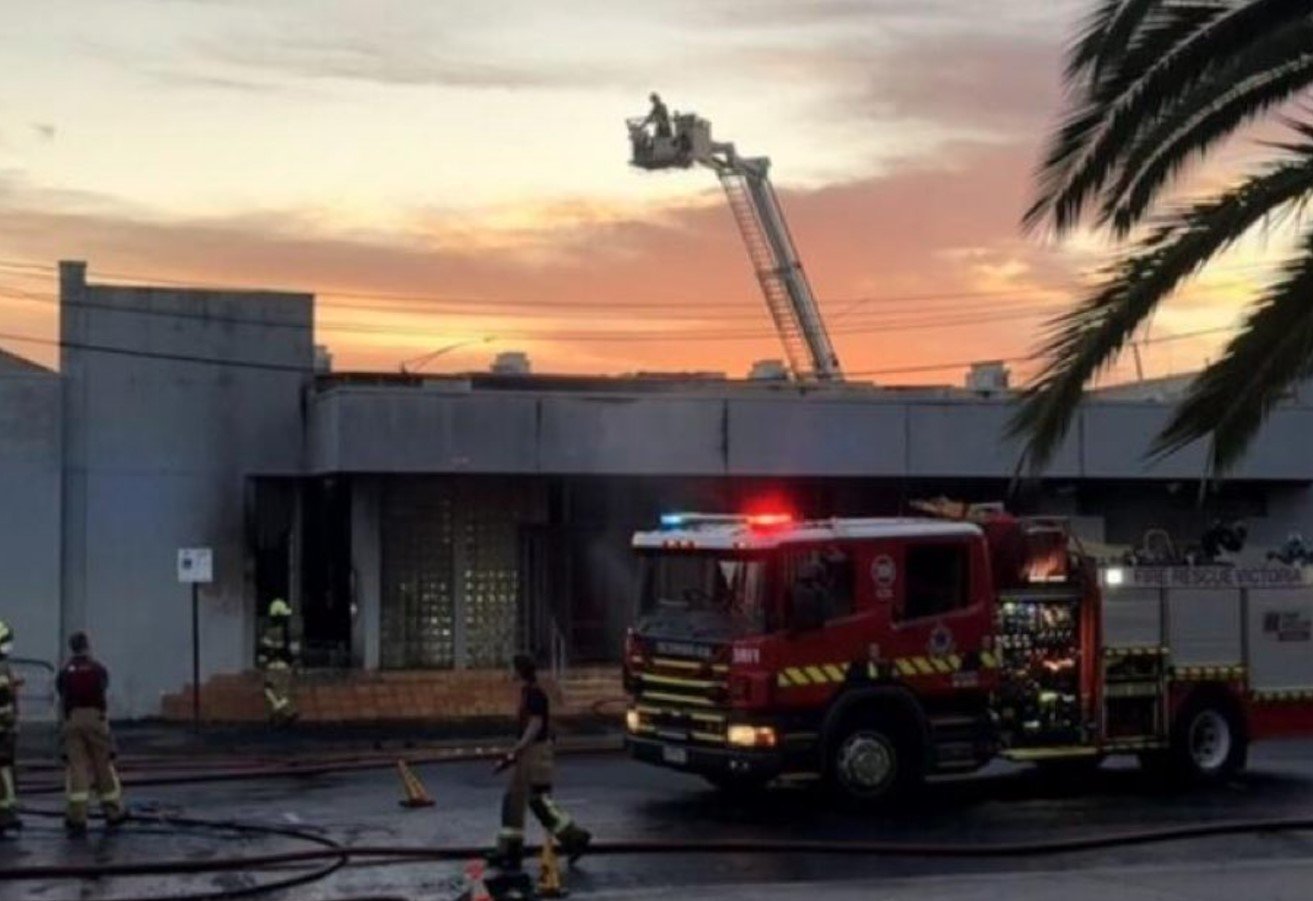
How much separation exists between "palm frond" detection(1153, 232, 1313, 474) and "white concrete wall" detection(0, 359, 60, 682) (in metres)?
23.3

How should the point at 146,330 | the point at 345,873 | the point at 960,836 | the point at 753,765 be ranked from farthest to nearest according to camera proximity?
the point at 146,330, the point at 753,765, the point at 960,836, the point at 345,873

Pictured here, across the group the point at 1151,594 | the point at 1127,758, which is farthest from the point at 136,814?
the point at 1127,758

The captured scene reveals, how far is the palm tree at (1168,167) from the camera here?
32.9ft

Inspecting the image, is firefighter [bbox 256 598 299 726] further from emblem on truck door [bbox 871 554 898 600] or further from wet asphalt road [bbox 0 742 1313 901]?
emblem on truck door [bbox 871 554 898 600]

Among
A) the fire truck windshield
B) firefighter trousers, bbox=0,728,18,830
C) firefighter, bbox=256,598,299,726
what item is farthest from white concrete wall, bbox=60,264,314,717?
firefighter trousers, bbox=0,728,18,830

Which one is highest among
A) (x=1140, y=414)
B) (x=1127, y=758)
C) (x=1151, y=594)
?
(x=1140, y=414)

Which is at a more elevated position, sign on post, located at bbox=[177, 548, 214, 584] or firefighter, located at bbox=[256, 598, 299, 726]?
sign on post, located at bbox=[177, 548, 214, 584]

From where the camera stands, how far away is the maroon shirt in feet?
59.9

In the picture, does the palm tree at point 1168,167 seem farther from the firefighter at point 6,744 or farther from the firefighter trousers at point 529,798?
the firefighter at point 6,744

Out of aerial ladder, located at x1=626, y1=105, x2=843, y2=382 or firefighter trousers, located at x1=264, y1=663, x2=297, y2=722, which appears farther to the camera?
aerial ladder, located at x1=626, y1=105, x2=843, y2=382

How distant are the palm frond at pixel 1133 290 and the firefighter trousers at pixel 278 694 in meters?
19.3

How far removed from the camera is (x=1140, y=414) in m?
33.6

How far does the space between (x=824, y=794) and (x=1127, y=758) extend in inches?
237

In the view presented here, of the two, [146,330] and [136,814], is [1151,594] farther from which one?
[146,330]
